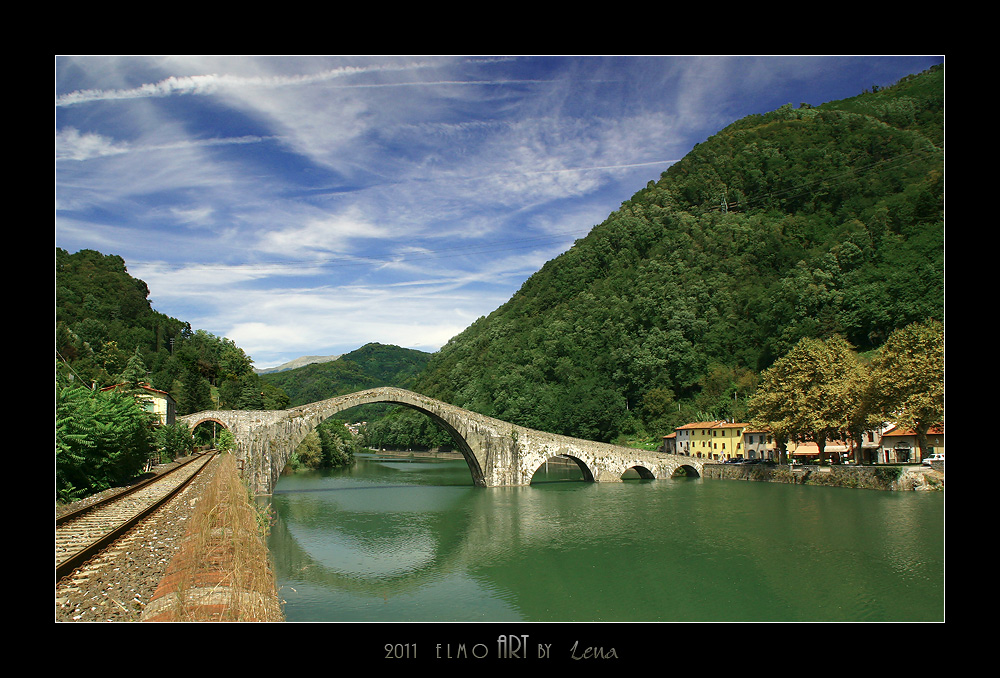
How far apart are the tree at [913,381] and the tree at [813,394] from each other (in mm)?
1658

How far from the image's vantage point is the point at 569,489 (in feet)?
101

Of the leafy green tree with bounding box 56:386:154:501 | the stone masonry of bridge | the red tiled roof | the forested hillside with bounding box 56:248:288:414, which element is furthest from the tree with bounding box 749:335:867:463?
the forested hillside with bounding box 56:248:288:414

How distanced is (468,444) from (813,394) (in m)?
17.8

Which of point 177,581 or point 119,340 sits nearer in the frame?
point 177,581

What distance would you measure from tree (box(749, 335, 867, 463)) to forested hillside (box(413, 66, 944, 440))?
36.0 feet

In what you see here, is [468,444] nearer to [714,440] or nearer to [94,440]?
[94,440]

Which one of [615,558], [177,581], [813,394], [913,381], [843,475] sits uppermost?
[913,381]

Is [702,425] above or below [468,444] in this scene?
below

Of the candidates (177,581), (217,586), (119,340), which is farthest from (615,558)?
(119,340)

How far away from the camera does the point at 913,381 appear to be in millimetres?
24453

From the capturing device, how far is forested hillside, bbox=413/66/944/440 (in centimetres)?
4575

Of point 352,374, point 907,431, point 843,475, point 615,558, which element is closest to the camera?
point 615,558

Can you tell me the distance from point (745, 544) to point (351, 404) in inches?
767

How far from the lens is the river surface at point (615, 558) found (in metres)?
10.8
